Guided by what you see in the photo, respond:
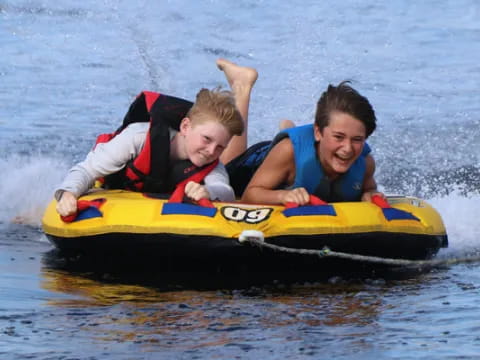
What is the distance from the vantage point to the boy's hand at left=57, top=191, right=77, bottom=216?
5121 mm

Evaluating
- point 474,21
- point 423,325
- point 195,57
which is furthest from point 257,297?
point 474,21

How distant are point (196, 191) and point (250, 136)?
5.64 meters

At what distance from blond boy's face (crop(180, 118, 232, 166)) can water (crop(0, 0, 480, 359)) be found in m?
0.67

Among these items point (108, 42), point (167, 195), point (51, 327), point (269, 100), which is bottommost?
point (51, 327)

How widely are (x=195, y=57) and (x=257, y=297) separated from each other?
1016cm

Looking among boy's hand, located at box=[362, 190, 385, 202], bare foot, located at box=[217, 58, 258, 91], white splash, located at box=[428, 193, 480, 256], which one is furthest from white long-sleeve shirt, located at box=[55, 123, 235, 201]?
white splash, located at box=[428, 193, 480, 256]

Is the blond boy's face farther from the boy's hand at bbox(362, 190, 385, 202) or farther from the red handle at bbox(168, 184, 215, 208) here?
the boy's hand at bbox(362, 190, 385, 202)

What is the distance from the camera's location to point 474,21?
18.5 metres

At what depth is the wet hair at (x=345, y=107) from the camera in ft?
16.7

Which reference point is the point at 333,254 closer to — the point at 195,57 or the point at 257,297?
the point at 257,297

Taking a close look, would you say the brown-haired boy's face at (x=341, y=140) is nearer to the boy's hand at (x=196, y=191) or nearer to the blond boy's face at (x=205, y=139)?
the blond boy's face at (x=205, y=139)

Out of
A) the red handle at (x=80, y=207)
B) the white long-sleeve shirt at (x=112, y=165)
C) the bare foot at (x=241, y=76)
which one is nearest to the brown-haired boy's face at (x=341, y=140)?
the white long-sleeve shirt at (x=112, y=165)

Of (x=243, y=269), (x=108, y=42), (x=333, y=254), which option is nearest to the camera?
(x=333, y=254)

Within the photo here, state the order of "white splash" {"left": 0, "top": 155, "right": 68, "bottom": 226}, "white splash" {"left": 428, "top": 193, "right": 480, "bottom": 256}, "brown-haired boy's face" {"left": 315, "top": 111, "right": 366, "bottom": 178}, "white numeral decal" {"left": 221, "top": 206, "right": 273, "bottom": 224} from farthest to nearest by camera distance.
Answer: "white splash" {"left": 0, "top": 155, "right": 68, "bottom": 226}, "white splash" {"left": 428, "top": 193, "right": 480, "bottom": 256}, "brown-haired boy's face" {"left": 315, "top": 111, "right": 366, "bottom": 178}, "white numeral decal" {"left": 221, "top": 206, "right": 273, "bottom": 224}
